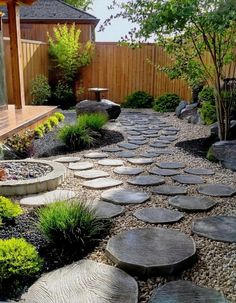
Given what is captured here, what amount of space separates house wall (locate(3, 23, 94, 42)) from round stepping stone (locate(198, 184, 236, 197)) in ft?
33.3

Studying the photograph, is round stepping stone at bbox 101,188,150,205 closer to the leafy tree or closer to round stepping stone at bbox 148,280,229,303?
round stepping stone at bbox 148,280,229,303

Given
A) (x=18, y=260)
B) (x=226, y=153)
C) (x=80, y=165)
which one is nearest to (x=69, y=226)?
Answer: (x=18, y=260)

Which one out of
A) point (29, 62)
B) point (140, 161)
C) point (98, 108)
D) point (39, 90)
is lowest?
point (140, 161)

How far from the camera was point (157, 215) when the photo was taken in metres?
2.50

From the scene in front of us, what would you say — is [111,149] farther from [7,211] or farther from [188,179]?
[7,211]

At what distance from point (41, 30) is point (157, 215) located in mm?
11433

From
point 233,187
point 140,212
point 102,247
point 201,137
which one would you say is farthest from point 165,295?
point 201,137

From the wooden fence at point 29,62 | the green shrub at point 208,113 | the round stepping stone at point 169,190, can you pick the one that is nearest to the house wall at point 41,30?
the wooden fence at point 29,62

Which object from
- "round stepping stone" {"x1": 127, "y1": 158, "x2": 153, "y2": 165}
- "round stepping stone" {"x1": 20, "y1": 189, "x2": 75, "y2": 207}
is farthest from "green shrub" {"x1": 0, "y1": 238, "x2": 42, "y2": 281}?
"round stepping stone" {"x1": 127, "y1": 158, "x2": 153, "y2": 165}

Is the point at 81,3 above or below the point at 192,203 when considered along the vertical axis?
above

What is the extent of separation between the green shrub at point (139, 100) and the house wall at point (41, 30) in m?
3.48

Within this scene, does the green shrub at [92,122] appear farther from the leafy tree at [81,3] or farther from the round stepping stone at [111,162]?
the leafy tree at [81,3]

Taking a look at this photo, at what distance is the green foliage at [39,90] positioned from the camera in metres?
9.02

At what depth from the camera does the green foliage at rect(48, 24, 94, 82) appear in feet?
31.6
